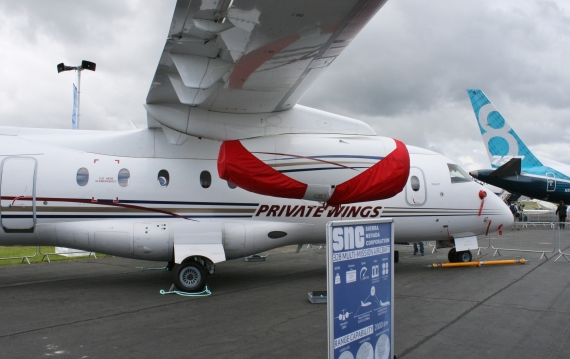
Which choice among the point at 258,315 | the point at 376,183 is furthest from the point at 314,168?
the point at 258,315

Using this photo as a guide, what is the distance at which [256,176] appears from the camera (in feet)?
28.6

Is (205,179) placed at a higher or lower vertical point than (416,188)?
higher

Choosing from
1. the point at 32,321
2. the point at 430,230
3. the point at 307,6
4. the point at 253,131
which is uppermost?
the point at 307,6

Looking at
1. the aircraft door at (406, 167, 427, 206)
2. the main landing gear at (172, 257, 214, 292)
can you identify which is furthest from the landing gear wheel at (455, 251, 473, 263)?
the main landing gear at (172, 257, 214, 292)

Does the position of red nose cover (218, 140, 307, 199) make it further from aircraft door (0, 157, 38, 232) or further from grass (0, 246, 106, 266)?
grass (0, 246, 106, 266)

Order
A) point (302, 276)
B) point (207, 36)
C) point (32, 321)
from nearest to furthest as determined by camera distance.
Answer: point (207, 36)
point (32, 321)
point (302, 276)

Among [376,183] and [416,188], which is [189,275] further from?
[416,188]

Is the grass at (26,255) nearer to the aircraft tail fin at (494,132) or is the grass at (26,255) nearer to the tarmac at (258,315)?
Answer: the tarmac at (258,315)

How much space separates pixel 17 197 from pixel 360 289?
25.9ft

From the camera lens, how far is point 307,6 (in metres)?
5.34

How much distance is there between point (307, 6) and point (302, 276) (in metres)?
7.76

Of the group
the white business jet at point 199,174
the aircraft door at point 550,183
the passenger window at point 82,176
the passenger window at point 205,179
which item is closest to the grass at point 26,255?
the white business jet at point 199,174

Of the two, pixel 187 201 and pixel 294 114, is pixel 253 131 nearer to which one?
pixel 294 114

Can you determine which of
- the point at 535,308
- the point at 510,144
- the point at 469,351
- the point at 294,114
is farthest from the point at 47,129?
the point at 510,144
